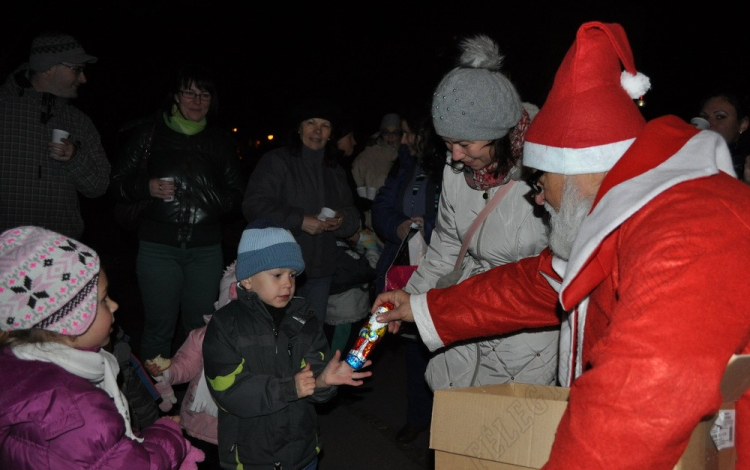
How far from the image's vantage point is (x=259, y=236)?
3.22 metres

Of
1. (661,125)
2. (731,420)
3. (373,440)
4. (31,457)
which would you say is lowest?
(373,440)

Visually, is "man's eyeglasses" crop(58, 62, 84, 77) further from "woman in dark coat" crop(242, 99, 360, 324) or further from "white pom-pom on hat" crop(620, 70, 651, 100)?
"white pom-pom on hat" crop(620, 70, 651, 100)

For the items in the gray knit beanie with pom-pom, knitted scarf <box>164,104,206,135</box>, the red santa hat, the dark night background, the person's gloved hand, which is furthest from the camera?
the dark night background

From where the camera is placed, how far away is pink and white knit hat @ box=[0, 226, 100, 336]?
2062 mm

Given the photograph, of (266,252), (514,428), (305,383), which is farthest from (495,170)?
(514,428)

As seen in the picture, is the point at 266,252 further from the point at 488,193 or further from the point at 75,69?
the point at 75,69

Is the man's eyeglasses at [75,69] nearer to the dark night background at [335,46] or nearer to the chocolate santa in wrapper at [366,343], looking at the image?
the chocolate santa in wrapper at [366,343]

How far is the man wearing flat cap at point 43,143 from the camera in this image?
3.99m

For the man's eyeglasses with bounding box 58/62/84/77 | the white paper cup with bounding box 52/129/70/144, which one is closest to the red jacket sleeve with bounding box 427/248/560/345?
the white paper cup with bounding box 52/129/70/144

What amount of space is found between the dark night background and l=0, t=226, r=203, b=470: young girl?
11909 millimetres

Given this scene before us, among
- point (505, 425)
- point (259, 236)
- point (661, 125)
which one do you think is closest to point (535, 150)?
point (661, 125)

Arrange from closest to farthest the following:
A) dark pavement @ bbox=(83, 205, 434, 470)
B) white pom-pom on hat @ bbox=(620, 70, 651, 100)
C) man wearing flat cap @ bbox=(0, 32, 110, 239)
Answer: white pom-pom on hat @ bbox=(620, 70, 651, 100)
man wearing flat cap @ bbox=(0, 32, 110, 239)
dark pavement @ bbox=(83, 205, 434, 470)

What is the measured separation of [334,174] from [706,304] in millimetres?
3862

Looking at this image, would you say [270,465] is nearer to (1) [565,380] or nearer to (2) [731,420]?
(1) [565,380]
